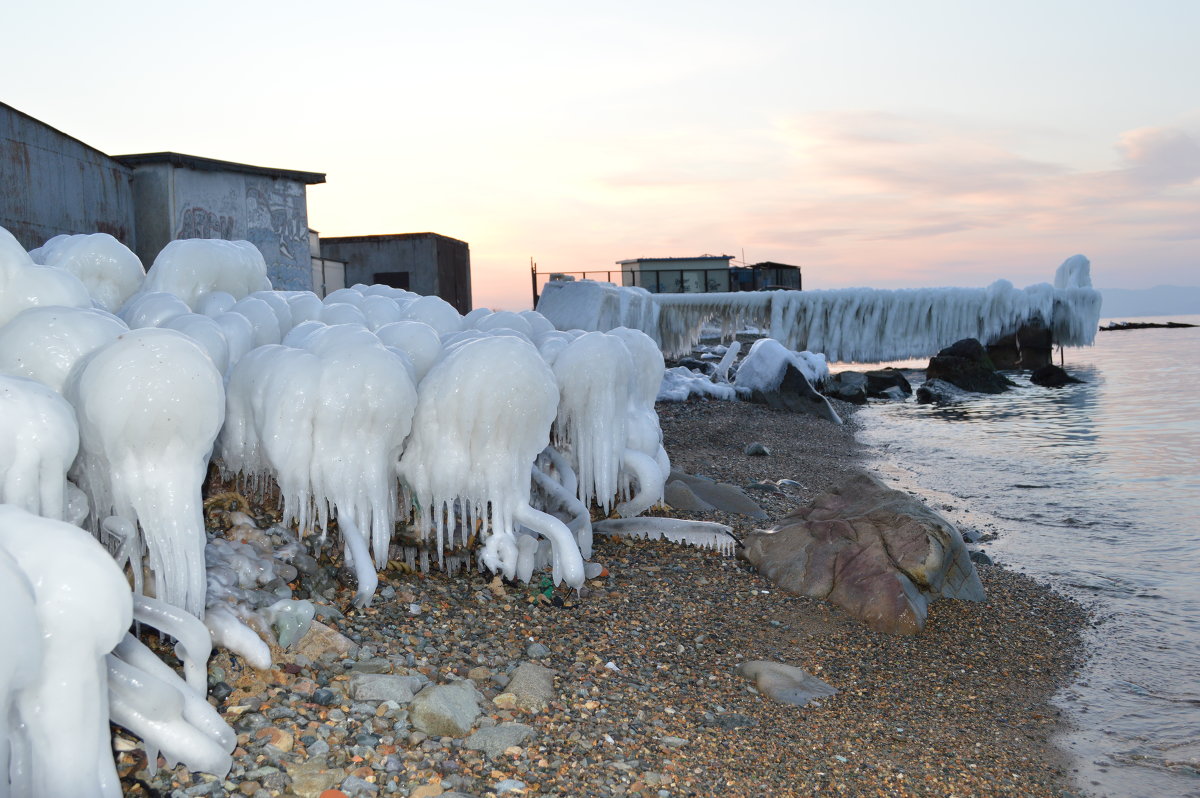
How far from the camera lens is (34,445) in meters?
4.04

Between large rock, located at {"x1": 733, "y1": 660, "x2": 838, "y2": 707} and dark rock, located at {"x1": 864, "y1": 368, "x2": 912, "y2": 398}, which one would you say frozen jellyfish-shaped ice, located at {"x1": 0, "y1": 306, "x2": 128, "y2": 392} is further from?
dark rock, located at {"x1": 864, "y1": 368, "x2": 912, "y2": 398}

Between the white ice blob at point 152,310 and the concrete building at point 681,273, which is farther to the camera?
the concrete building at point 681,273

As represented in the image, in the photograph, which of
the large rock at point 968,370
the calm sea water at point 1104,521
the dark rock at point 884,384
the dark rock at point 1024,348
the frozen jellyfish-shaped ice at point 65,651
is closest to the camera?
the frozen jellyfish-shaped ice at point 65,651

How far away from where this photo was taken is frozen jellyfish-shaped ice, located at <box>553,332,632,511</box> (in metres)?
7.84

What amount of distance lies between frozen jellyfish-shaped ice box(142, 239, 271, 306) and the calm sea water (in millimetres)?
7340

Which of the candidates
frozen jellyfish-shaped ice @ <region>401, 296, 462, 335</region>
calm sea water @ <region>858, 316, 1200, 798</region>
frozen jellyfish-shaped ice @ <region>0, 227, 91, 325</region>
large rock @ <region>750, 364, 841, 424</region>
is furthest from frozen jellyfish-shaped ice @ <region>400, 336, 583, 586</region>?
large rock @ <region>750, 364, 841, 424</region>

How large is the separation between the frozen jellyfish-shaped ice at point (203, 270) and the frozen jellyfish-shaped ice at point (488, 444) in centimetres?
252

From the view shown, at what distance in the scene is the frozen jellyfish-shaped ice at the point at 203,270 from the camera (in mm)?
7652

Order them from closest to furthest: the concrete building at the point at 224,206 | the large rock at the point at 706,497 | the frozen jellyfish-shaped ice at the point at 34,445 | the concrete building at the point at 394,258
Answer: the frozen jellyfish-shaped ice at the point at 34,445
the large rock at the point at 706,497
the concrete building at the point at 224,206
the concrete building at the point at 394,258

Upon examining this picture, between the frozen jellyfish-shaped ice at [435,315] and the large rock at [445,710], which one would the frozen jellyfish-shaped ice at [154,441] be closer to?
the large rock at [445,710]

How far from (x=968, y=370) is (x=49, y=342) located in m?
30.5

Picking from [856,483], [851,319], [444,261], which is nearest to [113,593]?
[856,483]

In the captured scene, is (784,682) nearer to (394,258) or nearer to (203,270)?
(203,270)

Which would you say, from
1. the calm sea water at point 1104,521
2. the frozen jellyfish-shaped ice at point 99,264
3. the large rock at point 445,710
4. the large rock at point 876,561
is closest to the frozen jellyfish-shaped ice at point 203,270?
the frozen jellyfish-shaped ice at point 99,264
